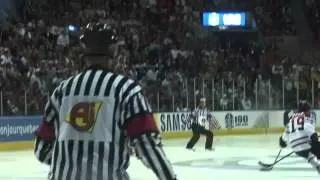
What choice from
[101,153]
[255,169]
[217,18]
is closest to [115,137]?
[101,153]

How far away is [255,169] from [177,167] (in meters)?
1.51

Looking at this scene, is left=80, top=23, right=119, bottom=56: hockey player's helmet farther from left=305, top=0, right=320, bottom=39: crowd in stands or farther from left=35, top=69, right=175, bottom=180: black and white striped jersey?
left=305, top=0, right=320, bottom=39: crowd in stands

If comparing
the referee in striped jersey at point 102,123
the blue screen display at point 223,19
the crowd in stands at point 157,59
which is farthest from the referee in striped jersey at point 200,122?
the referee in striped jersey at point 102,123

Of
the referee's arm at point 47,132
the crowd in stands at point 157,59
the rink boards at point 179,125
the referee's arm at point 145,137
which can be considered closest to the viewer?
the referee's arm at point 145,137

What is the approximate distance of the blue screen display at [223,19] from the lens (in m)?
30.5

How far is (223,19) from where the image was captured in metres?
30.8

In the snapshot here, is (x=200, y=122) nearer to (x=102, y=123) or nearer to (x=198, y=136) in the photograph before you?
(x=198, y=136)

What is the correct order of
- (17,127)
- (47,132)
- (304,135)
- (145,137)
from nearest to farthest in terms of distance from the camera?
(145,137) → (47,132) → (304,135) → (17,127)

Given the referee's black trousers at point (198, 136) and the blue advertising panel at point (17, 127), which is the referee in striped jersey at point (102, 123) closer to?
the referee's black trousers at point (198, 136)

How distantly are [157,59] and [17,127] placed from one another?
7.55m

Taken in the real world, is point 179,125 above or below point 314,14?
below

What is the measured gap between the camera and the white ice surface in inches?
502

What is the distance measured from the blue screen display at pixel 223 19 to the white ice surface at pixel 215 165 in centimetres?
970

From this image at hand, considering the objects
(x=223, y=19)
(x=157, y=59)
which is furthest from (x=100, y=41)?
(x=223, y=19)
